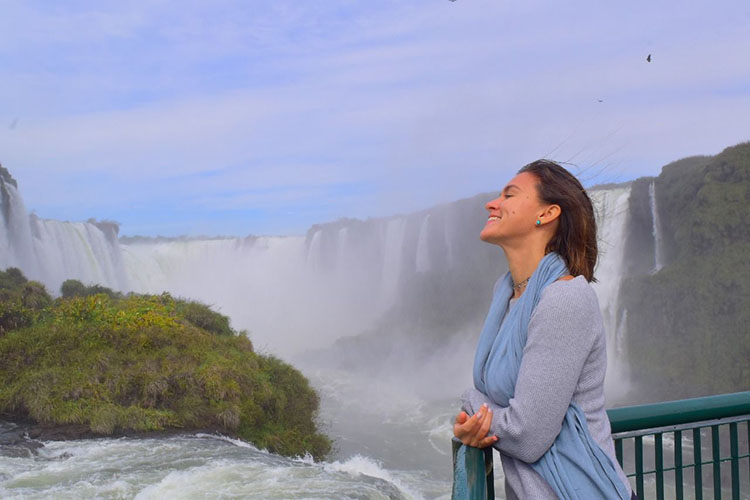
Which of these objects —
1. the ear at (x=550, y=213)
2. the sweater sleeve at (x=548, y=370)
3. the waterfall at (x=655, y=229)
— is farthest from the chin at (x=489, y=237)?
the waterfall at (x=655, y=229)

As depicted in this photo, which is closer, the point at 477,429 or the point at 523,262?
the point at 477,429

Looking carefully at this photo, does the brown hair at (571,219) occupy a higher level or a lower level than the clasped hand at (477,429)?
higher

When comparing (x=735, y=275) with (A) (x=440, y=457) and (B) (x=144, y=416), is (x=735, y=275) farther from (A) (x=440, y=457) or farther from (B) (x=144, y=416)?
(B) (x=144, y=416)

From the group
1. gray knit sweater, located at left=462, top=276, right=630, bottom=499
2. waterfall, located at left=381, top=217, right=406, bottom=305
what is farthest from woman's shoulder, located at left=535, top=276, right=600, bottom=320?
waterfall, located at left=381, top=217, right=406, bottom=305

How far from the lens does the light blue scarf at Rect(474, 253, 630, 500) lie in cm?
134

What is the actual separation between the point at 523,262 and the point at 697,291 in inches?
1028

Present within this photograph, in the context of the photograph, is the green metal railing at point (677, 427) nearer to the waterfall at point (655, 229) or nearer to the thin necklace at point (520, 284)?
the thin necklace at point (520, 284)

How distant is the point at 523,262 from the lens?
1.53m

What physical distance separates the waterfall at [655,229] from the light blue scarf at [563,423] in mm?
26566

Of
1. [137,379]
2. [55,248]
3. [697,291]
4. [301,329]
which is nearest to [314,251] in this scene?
[301,329]

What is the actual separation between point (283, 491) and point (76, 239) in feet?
58.9

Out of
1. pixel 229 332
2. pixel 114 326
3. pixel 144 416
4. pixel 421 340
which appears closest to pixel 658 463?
pixel 144 416

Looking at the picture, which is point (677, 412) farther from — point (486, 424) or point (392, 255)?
point (392, 255)

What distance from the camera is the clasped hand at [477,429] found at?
1358 millimetres
